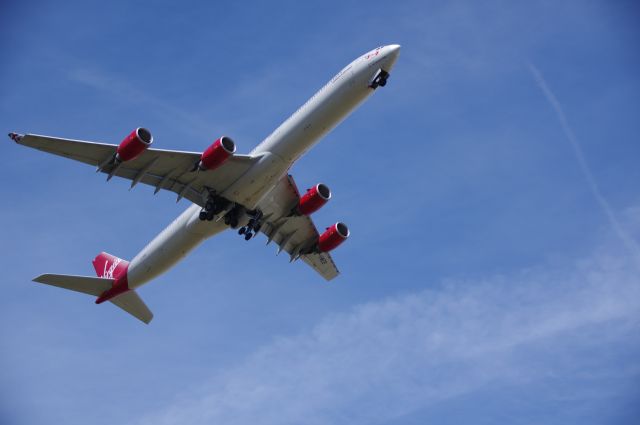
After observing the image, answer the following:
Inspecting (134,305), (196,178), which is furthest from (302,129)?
(134,305)

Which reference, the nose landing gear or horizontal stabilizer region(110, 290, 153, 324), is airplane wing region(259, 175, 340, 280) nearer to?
the nose landing gear

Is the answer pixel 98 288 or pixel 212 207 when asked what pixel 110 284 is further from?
pixel 212 207

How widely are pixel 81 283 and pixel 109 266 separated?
9.52 feet

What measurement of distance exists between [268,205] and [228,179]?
15.7 ft

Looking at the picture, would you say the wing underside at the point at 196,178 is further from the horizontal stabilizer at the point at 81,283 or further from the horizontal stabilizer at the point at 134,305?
the horizontal stabilizer at the point at 134,305

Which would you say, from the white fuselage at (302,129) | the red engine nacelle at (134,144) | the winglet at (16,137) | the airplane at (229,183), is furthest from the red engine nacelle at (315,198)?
the winglet at (16,137)

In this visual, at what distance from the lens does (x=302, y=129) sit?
45.8 m

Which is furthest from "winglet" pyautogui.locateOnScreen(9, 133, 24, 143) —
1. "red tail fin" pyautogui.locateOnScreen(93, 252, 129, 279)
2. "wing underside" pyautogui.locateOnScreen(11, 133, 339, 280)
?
"red tail fin" pyautogui.locateOnScreen(93, 252, 129, 279)

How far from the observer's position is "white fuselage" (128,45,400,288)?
45156 mm

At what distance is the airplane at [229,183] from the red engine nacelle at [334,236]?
0.06 meters

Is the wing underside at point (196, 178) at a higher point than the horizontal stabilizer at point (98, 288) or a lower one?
higher

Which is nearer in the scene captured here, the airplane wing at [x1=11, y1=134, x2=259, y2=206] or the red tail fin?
the airplane wing at [x1=11, y1=134, x2=259, y2=206]

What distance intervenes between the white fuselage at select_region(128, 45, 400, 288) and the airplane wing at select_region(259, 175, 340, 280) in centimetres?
294

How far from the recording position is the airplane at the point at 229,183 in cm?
4519
